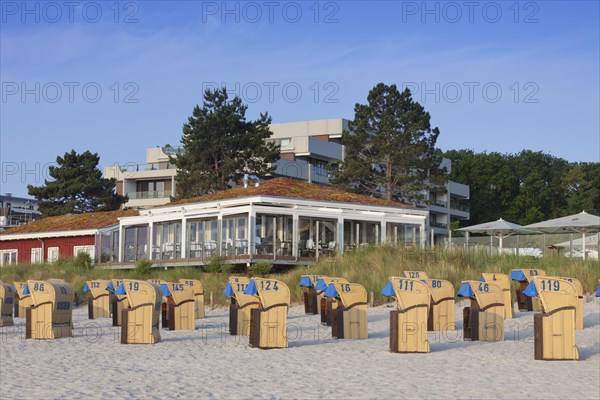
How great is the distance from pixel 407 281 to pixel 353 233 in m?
20.5

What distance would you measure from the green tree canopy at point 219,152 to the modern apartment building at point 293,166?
27.2 ft

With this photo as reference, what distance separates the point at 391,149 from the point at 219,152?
36.2 ft

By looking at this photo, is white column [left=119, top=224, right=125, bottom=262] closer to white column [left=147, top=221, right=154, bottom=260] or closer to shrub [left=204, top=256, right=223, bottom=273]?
white column [left=147, top=221, right=154, bottom=260]

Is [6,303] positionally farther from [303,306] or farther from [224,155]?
[224,155]

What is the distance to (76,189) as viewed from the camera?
65.4 metres

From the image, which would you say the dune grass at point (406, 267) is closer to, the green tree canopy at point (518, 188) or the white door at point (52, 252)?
the white door at point (52, 252)

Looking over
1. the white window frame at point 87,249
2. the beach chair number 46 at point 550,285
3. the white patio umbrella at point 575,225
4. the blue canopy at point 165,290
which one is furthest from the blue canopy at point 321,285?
the white window frame at point 87,249

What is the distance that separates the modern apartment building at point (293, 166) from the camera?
7075 cm

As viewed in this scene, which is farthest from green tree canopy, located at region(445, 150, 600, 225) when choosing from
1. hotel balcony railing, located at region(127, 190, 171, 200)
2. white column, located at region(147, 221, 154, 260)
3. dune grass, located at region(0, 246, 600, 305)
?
dune grass, located at region(0, 246, 600, 305)

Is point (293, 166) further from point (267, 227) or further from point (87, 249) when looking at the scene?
point (267, 227)

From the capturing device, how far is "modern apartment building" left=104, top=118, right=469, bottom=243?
70750mm

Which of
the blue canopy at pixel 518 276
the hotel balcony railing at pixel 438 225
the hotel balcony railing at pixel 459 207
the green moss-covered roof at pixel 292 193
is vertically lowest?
the blue canopy at pixel 518 276

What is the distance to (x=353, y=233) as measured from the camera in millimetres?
35344

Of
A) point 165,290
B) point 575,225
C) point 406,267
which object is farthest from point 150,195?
point 165,290
